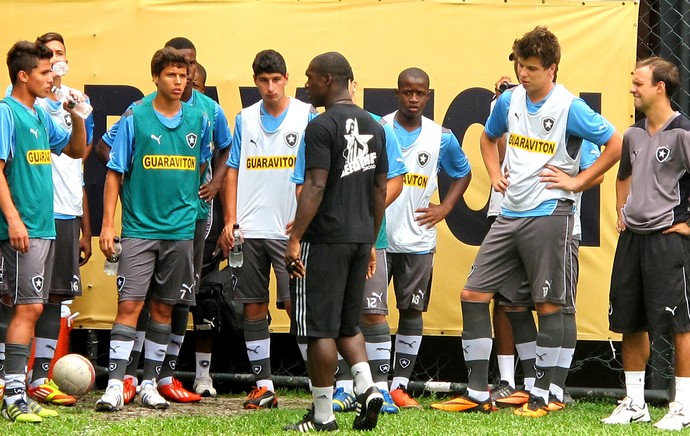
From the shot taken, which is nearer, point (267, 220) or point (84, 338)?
point (267, 220)

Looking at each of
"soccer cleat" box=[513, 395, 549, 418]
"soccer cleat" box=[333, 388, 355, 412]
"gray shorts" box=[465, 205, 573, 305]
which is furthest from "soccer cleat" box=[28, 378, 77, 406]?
"soccer cleat" box=[513, 395, 549, 418]

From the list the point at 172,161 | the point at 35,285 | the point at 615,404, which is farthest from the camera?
the point at 615,404

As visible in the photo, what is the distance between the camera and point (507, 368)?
22.9 feet

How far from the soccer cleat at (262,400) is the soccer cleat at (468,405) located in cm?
102

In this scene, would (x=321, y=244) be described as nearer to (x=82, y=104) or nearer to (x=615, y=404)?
(x=82, y=104)

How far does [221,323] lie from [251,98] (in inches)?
60.9

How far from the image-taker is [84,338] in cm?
781

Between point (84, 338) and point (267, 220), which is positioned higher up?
point (267, 220)

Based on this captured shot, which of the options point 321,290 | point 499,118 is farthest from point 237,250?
point 499,118

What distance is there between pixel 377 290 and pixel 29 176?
2080mm

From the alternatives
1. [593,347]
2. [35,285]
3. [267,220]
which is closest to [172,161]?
[267,220]

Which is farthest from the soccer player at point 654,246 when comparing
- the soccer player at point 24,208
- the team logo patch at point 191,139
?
the soccer player at point 24,208

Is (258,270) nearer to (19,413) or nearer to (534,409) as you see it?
(19,413)

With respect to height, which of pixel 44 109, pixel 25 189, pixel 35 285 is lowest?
pixel 35 285
